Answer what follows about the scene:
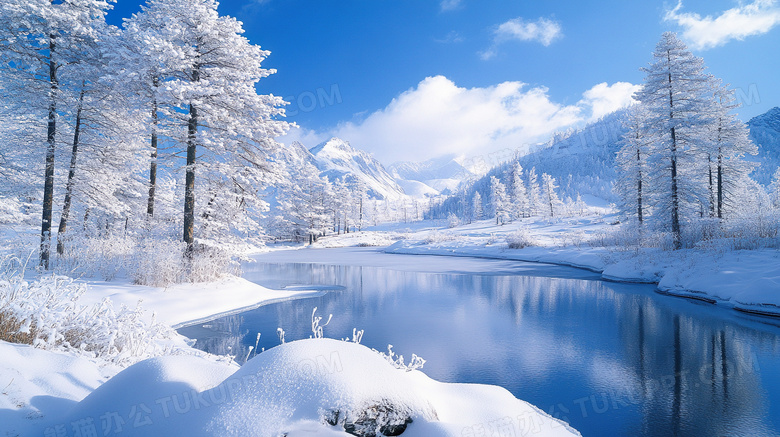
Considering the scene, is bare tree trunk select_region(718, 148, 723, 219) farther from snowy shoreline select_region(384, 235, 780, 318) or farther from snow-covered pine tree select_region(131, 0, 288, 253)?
snow-covered pine tree select_region(131, 0, 288, 253)

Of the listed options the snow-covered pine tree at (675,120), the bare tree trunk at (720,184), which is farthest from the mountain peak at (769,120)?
the snow-covered pine tree at (675,120)

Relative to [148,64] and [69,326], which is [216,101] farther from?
[69,326]

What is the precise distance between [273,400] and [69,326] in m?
4.09

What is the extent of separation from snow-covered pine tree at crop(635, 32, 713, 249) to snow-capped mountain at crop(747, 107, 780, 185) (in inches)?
5050

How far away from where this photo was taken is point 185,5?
11.4 metres

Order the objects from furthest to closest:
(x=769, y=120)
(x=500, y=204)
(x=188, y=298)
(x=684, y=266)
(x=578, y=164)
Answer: (x=578, y=164)
(x=769, y=120)
(x=500, y=204)
(x=684, y=266)
(x=188, y=298)

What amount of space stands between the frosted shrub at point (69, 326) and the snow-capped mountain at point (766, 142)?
153751mm

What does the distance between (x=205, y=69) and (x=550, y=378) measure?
46.1 feet

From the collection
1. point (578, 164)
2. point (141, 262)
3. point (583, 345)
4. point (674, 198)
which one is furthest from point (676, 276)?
point (578, 164)

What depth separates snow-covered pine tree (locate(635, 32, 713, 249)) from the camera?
61.3 ft

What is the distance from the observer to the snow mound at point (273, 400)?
7.68 ft

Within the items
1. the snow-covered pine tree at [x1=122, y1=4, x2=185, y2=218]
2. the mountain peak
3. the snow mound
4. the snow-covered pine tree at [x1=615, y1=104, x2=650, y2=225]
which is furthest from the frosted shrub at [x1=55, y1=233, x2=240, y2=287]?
the mountain peak

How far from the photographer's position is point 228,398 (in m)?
2.48

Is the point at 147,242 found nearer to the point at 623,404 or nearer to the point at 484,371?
the point at 484,371
